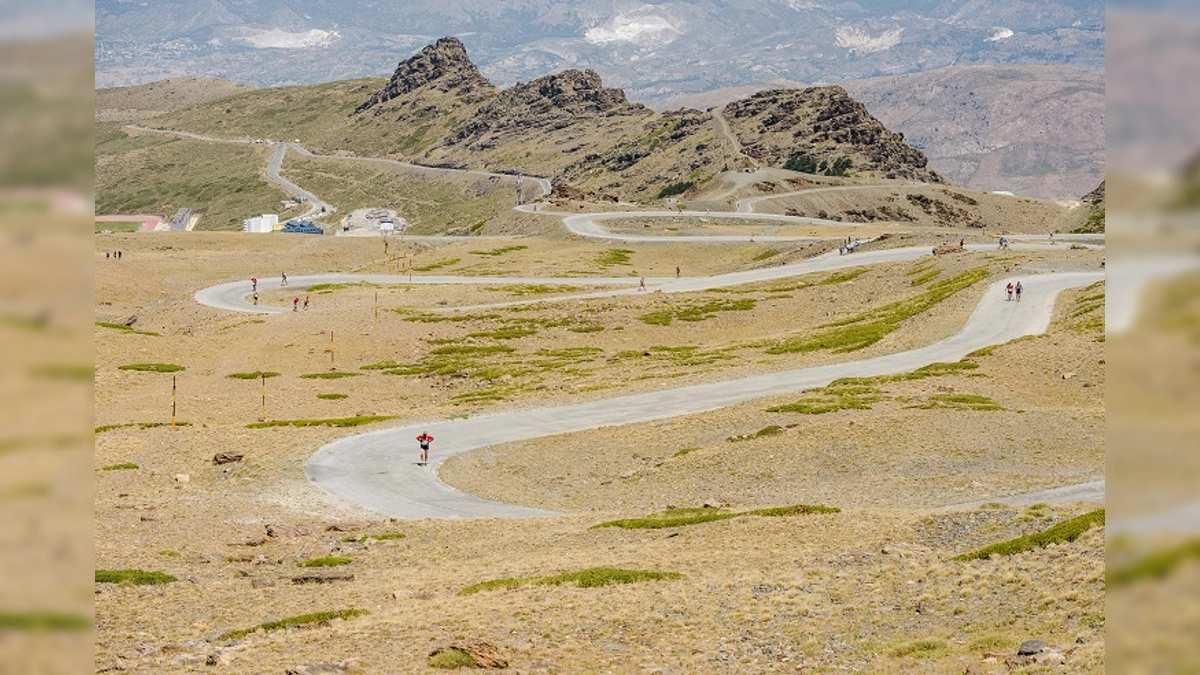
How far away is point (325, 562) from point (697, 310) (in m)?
79.9

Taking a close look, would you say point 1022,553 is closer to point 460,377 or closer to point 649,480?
point 649,480

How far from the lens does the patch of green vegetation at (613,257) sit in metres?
162

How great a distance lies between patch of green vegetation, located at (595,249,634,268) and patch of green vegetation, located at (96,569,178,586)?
122881 mm

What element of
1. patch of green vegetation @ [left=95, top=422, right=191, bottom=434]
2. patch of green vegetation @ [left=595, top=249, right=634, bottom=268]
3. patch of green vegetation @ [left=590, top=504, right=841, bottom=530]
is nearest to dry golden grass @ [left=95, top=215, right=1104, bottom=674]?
patch of green vegetation @ [left=590, top=504, right=841, bottom=530]

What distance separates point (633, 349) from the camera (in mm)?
105000

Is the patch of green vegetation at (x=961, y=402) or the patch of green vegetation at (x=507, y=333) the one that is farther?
the patch of green vegetation at (x=507, y=333)

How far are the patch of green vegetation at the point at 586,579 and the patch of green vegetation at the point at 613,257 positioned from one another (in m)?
123

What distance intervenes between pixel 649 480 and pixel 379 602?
69.8 feet

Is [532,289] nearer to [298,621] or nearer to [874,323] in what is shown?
[874,323]

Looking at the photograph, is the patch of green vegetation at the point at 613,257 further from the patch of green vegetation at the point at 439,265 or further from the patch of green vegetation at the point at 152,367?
the patch of green vegetation at the point at 152,367
